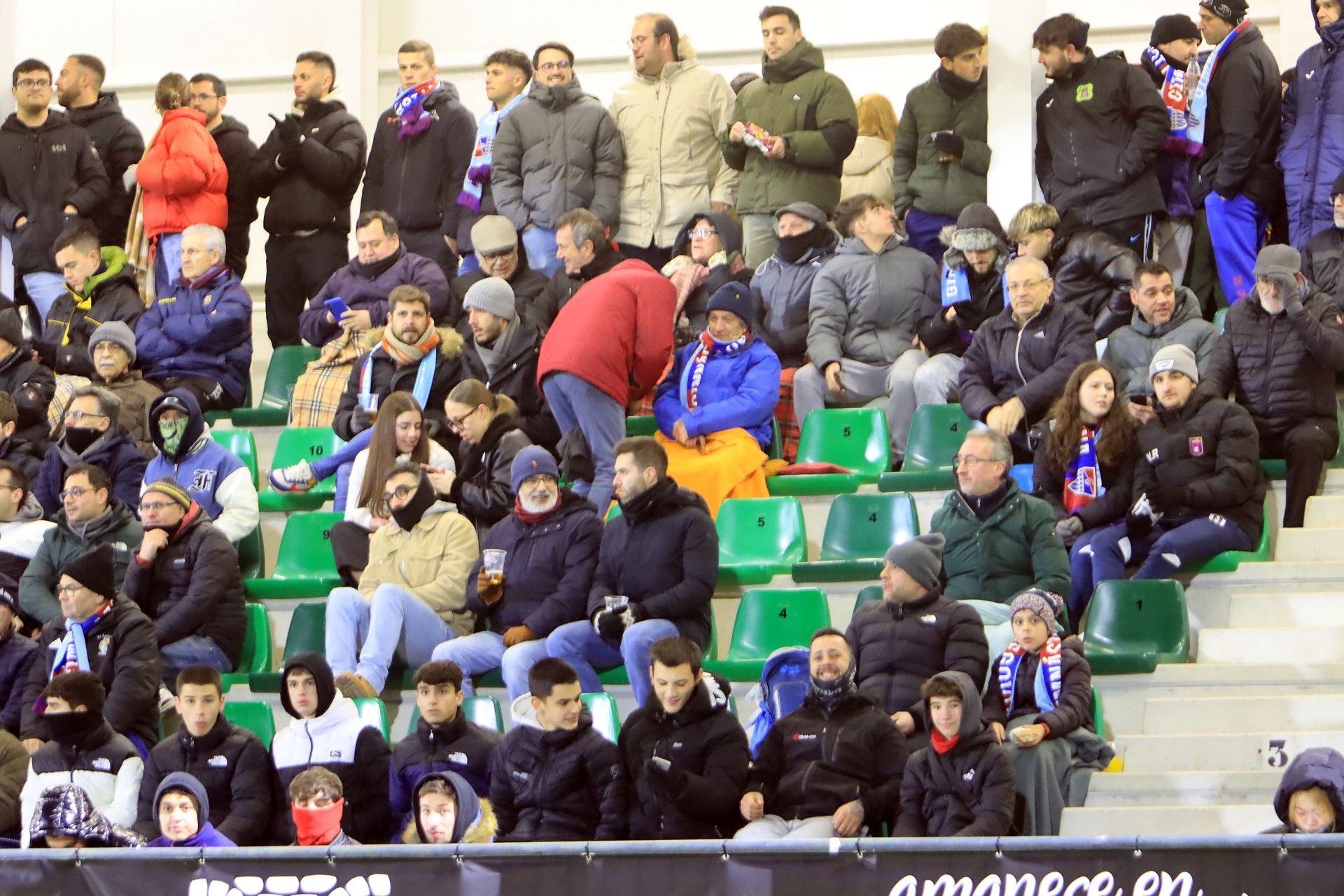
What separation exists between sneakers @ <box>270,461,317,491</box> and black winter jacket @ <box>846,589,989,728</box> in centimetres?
306

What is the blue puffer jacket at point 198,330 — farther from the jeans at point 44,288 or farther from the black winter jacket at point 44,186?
the black winter jacket at point 44,186

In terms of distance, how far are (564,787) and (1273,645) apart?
2597mm

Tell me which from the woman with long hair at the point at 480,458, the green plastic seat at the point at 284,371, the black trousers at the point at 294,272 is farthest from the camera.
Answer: the black trousers at the point at 294,272

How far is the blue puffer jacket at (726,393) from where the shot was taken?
9445 mm

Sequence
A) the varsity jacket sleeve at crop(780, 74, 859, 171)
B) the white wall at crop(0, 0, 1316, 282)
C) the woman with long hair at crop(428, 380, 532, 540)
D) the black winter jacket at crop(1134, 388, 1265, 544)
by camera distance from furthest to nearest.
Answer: the white wall at crop(0, 0, 1316, 282), the varsity jacket sleeve at crop(780, 74, 859, 171), the woman with long hair at crop(428, 380, 532, 540), the black winter jacket at crop(1134, 388, 1265, 544)

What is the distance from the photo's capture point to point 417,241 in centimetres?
1164

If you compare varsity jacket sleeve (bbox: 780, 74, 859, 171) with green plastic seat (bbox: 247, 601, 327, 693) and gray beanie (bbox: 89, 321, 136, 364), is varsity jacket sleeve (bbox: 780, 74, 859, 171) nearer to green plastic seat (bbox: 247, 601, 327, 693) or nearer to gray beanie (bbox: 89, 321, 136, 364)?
gray beanie (bbox: 89, 321, 136, 364)

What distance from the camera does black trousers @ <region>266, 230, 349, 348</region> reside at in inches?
454

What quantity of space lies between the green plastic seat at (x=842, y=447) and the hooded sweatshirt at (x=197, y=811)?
3.17 m

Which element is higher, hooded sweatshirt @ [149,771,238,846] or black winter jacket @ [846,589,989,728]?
black winter jacket @ [846,589,989,728]

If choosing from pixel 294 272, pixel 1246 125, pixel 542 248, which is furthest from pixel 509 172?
pixel 1246 125

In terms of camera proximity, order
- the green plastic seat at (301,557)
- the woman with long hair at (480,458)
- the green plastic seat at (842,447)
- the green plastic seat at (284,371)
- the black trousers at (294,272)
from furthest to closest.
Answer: the black trousers at (294,272), the green plastic seat at (284,371), the green plastic seat at (842,447), the green plastic seat at (301,557), the woman with long hair at (480,458)

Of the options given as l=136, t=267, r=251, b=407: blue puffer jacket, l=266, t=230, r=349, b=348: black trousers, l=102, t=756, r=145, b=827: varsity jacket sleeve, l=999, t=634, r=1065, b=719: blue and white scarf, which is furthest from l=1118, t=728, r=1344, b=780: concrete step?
l=266, t=230, r=349, b=348: black trousers

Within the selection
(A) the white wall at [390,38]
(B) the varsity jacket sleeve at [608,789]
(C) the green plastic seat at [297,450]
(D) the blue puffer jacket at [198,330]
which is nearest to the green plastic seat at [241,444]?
(C) the green plastic seat at [297,450]
